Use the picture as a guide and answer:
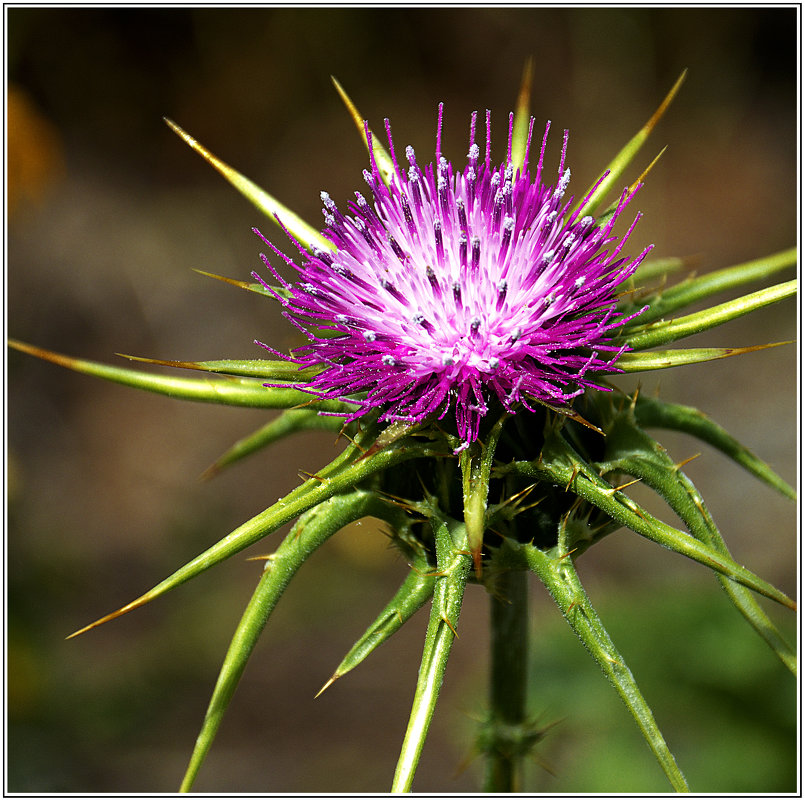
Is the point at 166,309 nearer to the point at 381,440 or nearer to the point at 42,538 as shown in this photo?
the point at 42,538

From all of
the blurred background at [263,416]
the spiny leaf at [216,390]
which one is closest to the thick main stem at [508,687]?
the spiny leaf at [216,390]

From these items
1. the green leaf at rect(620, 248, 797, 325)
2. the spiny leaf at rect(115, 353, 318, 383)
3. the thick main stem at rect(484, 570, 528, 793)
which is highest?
the green leaf at rect(620, 248, 797, 325)

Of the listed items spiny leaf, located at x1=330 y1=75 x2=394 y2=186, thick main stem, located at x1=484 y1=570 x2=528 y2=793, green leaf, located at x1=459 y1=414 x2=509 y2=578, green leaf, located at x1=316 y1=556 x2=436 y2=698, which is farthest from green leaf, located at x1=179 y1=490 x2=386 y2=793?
spiny leaf, located at x1=330 y1=75 x2=394 y2=186

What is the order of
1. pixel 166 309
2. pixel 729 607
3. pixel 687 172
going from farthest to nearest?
pixel 687 172, pixel 166 309, pixel 729 607

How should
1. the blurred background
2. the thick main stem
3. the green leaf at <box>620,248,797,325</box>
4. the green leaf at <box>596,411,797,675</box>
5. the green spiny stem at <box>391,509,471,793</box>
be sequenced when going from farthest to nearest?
the blurred background, the thick main stem, the green leaf at <box>620,248,797,325</box>, the green leaf at <box>596,411,797,675</box>, the green spiny stem at <box>391,509,471,793</box>

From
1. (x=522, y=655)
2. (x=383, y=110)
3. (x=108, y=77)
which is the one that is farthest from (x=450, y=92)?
(x=522, y=655)

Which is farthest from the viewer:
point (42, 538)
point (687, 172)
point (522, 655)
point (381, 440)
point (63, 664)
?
point (687, 172)

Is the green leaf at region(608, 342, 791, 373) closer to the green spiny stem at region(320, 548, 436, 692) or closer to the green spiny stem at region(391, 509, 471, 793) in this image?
the green spiny stem at region(391, 509, 471, 793)

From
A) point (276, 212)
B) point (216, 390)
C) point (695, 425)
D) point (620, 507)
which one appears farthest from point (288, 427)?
point (695, 425)
